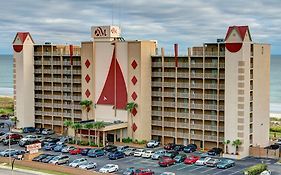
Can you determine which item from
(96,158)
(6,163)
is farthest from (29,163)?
(96,158)

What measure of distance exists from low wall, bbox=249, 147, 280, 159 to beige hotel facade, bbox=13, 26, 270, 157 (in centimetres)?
104

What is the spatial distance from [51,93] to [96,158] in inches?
1231

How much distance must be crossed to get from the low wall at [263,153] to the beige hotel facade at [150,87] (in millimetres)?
1044

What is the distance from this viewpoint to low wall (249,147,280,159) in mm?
87912

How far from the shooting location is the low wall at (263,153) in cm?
8791

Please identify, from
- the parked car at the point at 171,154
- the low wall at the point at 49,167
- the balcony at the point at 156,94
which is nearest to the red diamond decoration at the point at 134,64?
the balcony at the point at 156,94

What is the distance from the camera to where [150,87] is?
10169 cm

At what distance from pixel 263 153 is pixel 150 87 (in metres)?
25.4

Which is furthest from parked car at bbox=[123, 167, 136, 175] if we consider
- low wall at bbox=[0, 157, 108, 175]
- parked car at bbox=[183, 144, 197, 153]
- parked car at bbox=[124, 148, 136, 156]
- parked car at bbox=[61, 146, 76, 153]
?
parked car at bbox=[61, 146, 76, 153]

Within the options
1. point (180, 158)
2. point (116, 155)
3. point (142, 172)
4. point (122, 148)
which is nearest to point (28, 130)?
point (122, 148)

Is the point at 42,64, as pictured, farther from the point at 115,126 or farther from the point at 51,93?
the point at 115,126

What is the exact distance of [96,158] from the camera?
88250 mm

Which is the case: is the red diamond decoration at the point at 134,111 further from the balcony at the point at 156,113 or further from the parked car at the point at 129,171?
the parked car at the point at 129,171

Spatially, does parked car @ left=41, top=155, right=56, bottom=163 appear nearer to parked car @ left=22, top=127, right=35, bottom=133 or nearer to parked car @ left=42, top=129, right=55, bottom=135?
parked car @ left=42, top=129, right=55, bottom=135
